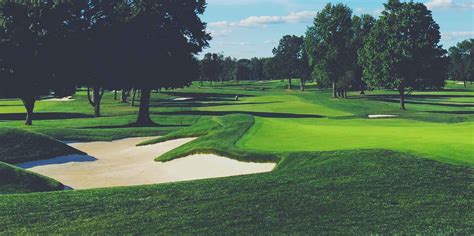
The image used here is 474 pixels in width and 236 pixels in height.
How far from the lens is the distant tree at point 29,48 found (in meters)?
47.8

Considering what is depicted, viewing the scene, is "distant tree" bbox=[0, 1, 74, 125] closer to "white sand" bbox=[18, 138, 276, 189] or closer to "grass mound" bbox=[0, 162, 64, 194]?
"white sand" bbox=[18, 138, 276, 189]

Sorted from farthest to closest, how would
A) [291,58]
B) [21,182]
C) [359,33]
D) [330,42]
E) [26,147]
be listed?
[291,58], [359,33], [330,42], [26,147], [21,182]

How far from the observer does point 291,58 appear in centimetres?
15675

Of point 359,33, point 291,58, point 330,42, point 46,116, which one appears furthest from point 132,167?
point 291,58

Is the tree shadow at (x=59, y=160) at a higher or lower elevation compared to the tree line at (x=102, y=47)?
lower

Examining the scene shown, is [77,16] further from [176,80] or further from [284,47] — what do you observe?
[284,47]

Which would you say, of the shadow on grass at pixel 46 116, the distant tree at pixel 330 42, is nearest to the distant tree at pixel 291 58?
the distant tree at pixel 330 42

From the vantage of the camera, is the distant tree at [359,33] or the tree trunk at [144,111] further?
the distant tree at [359,33]

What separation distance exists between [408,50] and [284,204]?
57.5m

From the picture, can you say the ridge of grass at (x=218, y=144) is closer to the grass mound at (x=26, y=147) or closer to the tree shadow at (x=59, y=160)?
the tree shadow at (x=59, y=160)

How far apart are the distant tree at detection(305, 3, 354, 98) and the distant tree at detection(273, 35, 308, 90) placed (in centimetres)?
5034

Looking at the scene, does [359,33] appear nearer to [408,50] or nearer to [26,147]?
[408,50]

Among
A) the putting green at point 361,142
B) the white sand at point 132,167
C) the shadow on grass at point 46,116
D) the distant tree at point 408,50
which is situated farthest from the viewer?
Answer: the distant tree at point 408,50

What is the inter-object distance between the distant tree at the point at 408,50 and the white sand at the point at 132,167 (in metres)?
42.0
